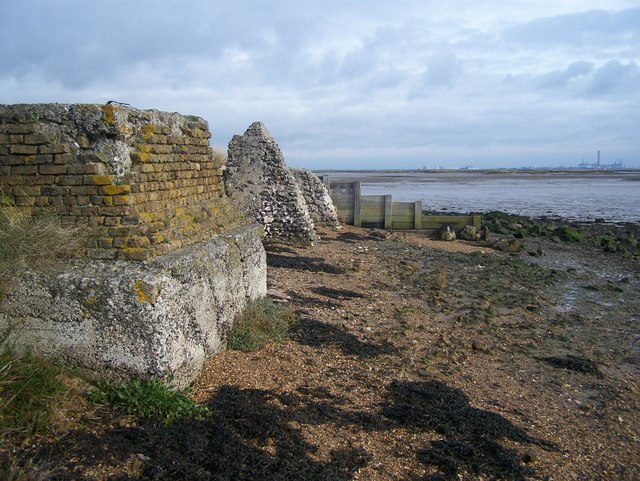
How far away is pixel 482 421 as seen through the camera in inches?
216

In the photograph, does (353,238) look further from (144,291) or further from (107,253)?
(144,291)

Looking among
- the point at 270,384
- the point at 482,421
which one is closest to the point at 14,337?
the point at 270,384

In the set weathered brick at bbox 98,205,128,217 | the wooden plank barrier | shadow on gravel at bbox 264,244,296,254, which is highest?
weathered brick at bbox 98,205,128,217

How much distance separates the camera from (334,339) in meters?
7.32

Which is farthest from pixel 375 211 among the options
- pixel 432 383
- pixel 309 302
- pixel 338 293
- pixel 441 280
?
pixel 432 383

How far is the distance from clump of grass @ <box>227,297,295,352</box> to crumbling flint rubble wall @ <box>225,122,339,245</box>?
265 inches

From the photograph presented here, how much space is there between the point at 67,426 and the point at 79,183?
200 centimetres

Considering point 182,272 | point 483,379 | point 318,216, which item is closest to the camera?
point 182,272

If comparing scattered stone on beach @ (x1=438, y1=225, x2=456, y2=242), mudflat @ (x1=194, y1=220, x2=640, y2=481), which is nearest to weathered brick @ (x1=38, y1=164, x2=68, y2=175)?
mudflat @ (x1=194, y1=220, x2=640, y2=481)

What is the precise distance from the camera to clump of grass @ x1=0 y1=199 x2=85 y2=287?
4645mm

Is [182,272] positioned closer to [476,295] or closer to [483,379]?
[483,379]

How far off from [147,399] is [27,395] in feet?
2.87

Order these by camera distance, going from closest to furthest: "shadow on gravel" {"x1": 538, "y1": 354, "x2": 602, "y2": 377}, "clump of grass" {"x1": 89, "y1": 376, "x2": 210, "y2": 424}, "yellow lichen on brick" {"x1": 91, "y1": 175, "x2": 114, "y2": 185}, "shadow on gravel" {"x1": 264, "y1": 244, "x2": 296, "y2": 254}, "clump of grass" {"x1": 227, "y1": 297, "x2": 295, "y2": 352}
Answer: "clump of grass" {"x1": 89, "y1": 376, "x2": 210, "y2": 424}, "yellow lichen on brick" {"x1": 91, "y1": 175, "x2": 114, "y2": 185}, "clump of grass" {"x1": 227, "y1": 297, "x2": 295, "y2": 352}, "shadow on gravel" {"x1": 538, "y1": 354, "x2": 602, "y2": 377}, "shadow on gravel" {"x1": 264, "y1": 244, "x2": 296, "y2": 254}

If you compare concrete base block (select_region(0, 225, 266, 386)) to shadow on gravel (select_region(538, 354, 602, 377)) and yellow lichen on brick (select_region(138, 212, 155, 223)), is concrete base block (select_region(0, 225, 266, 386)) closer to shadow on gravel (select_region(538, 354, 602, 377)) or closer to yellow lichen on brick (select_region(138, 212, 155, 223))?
yellow lichen on brick (select_region(138, 212, 155, 223))
